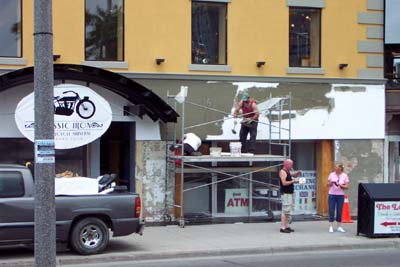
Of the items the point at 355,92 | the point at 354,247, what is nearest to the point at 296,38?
the point at 355,92

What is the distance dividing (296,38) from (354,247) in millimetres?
7194

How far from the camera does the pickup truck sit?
11.3 metres

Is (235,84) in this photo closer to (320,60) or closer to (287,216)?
(320,60)

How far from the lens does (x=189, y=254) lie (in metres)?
12.5

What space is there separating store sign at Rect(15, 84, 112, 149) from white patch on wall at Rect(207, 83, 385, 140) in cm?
463

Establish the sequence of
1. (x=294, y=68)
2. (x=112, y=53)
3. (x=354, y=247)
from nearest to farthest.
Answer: (x=354, y=247) < (x=112, y=53) < (x=294, y=68)

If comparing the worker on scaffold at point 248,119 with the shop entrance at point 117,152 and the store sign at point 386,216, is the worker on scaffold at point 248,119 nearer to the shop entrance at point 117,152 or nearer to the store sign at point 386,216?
the shop entrance at point 117,152

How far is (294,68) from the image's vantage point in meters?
18.3

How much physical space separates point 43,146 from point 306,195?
14609 mm

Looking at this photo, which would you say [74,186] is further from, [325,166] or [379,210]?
[325,166]

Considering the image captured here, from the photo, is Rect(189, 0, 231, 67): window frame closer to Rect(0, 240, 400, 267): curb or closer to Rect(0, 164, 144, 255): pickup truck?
Rect(0, 164, 144, 255): pickup truck

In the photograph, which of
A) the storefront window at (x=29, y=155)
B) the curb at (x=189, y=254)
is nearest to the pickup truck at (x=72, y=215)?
the curb at (x=189, y=254)

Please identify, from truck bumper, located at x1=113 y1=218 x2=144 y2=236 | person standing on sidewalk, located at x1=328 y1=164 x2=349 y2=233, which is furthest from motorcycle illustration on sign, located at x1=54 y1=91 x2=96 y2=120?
person standing on sidewalk, located at x1=328 y1=164 x2=349 y2=233

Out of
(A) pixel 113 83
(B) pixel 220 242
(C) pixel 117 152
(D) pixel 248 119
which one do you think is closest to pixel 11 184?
(B) pixel 220 242
